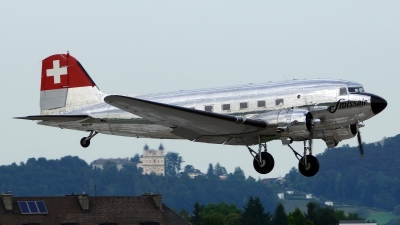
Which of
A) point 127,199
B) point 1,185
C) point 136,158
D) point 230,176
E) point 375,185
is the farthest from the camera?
point 136,158

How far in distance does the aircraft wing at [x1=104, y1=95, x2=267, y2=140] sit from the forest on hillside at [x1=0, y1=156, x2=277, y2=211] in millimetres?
107569

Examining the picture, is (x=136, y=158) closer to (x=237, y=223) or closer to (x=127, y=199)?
(x=237, y=223)

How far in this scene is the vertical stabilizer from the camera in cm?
3722

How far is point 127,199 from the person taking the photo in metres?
58.8

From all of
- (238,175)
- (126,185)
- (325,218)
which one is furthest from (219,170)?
(325,218)

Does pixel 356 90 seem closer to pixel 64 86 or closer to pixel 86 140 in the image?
pixel 86 140

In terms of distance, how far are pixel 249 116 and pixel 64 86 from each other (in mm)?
9070

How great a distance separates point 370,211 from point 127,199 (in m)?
110

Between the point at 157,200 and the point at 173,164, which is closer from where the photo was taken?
the point at 157,200

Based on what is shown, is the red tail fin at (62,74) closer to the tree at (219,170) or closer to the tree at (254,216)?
the tree at (254,216)

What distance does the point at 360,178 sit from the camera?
569ft

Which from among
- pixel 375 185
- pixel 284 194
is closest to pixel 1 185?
pixel 284 194

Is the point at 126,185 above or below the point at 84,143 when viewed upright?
above

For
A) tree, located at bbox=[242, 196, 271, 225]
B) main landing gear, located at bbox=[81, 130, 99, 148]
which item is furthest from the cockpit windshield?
tree, located at bbox=[242, 196, 271, 225]
